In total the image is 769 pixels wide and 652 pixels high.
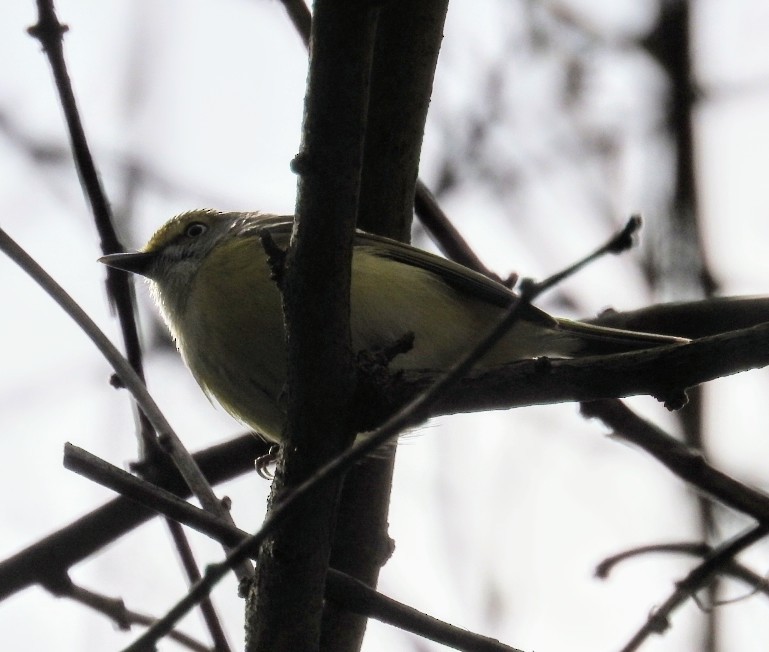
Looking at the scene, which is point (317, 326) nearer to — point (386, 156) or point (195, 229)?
point (386, 156)

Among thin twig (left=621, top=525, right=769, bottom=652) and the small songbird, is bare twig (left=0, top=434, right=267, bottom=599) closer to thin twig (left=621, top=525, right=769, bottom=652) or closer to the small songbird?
the small songbird

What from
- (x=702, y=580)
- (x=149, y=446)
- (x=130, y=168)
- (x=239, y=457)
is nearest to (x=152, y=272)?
(x=130, y=168)

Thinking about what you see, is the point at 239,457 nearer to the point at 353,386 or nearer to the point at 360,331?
the point at 360,331

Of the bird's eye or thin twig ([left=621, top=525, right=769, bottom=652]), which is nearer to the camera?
thin twig ([left=621, top=525, right=769, bottom=652])

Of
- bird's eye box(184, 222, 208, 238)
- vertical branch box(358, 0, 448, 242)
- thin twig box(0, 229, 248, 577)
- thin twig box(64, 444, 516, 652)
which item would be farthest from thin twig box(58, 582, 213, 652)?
bird's eye box(184, 222, 208, 238)

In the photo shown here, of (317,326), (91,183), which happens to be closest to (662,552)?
(317,326)

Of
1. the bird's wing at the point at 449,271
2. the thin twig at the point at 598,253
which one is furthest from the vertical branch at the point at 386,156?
the thin twig at the point at 598,253
